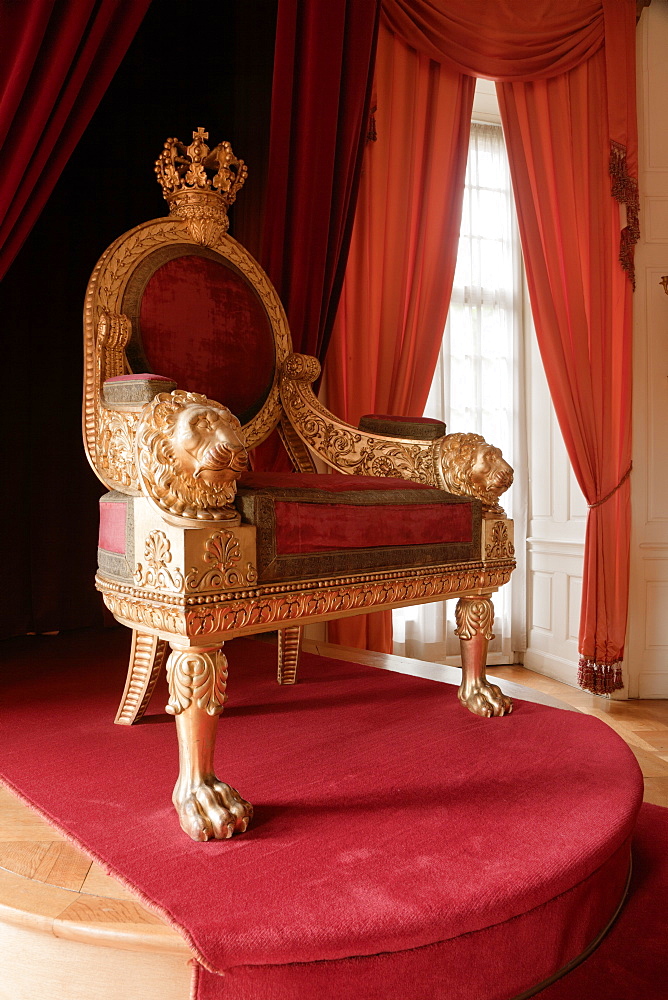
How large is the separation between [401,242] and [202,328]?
1343 millimetres

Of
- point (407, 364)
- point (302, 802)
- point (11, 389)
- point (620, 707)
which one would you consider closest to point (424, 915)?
point (302, 802)

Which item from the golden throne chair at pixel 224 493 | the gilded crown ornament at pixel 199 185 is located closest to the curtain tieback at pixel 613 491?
the golden throne chair at pixel 224 493

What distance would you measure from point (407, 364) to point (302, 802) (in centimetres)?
189

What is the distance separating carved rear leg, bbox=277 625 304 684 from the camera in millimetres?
1667

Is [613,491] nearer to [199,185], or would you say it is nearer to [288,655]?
[288,655]

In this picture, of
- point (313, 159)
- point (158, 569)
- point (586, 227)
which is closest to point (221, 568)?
point (158, 569)

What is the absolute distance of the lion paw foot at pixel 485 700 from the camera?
1473mm

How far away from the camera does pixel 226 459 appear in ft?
3.21

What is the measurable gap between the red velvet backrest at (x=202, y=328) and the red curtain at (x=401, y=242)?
0.84 meters

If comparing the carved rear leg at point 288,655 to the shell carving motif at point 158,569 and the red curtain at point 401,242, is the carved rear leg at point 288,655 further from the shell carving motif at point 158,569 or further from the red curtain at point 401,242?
the red curtain at point 401,242

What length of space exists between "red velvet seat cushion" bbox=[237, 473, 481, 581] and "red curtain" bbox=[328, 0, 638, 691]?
64.4 inches

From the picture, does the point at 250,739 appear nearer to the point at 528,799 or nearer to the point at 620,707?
the point at 528,799

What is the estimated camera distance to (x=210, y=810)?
96 cm

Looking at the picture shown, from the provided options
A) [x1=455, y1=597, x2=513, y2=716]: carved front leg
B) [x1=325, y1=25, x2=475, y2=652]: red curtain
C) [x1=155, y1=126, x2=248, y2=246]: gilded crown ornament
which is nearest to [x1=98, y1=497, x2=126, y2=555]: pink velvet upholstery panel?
[x1=455, y1=597, x2=513, y2=716]: carved front leg
